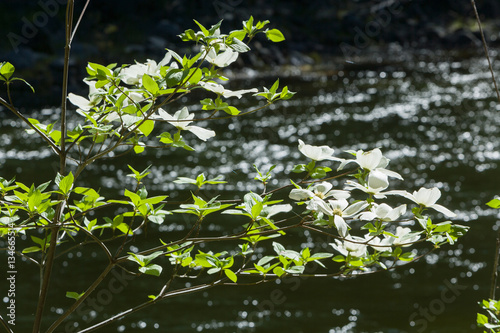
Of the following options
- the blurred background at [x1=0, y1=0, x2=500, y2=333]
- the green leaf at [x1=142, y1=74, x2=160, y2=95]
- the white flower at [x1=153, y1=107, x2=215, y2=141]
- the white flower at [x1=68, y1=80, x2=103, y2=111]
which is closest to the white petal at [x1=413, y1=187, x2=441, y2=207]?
the white flower at [x1=153, y1=107, x2=215, y2=141]

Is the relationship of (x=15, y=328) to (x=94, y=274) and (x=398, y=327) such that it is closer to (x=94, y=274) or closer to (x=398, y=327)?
(x=94, y=274)

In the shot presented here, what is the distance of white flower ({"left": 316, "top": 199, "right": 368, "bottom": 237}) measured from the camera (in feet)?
5.10

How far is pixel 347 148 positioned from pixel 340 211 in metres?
8.38

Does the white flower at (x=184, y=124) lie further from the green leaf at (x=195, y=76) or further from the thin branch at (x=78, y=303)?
the thin branch at (x=78, y=303)

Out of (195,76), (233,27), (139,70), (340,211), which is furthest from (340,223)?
(233,27)

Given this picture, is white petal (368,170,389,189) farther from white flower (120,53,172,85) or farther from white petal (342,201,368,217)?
white flower (120,53,172,85)

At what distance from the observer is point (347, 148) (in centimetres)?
988

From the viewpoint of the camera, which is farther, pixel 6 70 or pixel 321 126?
pixel 321 126

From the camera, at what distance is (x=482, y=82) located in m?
14.8

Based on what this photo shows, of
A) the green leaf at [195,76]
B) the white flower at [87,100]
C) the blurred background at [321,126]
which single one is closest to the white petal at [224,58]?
the green leaf at [195,76]

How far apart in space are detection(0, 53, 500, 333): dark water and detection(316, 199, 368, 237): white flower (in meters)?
3.33

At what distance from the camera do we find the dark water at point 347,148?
4.95 m

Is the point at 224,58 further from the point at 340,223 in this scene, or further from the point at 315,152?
the point at 340,223

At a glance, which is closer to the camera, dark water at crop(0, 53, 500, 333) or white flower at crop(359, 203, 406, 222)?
white flower at crop(359, 203, 406, 222)
